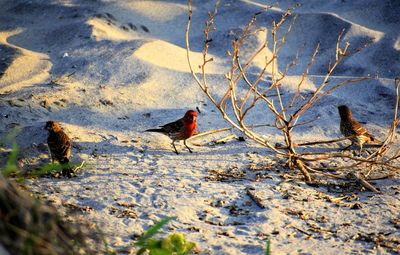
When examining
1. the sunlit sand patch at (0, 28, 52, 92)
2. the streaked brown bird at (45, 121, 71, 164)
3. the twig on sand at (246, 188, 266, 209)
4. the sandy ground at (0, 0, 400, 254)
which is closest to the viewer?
the sandy ground at (0, 0, 400, 254)

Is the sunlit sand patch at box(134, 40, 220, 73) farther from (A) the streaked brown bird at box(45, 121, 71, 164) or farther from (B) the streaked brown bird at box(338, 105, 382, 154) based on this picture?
(A) the streaked brown bird at box(45, 121, 71, 164)

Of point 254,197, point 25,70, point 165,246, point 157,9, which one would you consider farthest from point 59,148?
point 157,9

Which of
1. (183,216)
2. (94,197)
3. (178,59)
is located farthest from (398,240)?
(178,59)

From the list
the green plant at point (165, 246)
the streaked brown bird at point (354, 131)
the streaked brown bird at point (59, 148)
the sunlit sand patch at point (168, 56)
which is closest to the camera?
the green plant at point (165, 246)

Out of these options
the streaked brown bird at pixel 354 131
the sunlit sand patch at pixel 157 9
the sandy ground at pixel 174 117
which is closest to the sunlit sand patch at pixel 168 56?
the sandy ground at pixel 174 117

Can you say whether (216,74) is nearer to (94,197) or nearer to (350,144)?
(350,144)

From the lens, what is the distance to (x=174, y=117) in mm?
6953

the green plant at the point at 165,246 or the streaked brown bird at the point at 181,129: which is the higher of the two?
the green plant at the point at 165,246

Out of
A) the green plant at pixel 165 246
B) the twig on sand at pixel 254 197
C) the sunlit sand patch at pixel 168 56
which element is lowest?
the twig on sand at pixel 254 197

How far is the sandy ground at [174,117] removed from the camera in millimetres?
3955

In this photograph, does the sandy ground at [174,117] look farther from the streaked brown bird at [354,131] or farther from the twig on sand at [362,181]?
the streaked brown bird at [354,131]

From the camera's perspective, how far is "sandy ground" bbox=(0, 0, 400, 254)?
3.96m

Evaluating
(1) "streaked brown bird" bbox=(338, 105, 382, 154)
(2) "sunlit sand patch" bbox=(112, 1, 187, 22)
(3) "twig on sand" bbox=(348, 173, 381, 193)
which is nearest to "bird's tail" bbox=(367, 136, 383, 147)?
(1) "streaked brown bird" bbox=(338, 105, 382, 154)

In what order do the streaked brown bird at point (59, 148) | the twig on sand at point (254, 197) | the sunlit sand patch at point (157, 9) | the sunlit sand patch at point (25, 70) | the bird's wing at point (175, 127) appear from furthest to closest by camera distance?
1. the sunlit sand patch at point (157, 9)
2. the sunlit sand patch at point (25, 70)
3. the bird's wing at point (175, 127)
4. the streaked brown bird at point (59, 148)
5. the twig on sand at point (254, 197)
